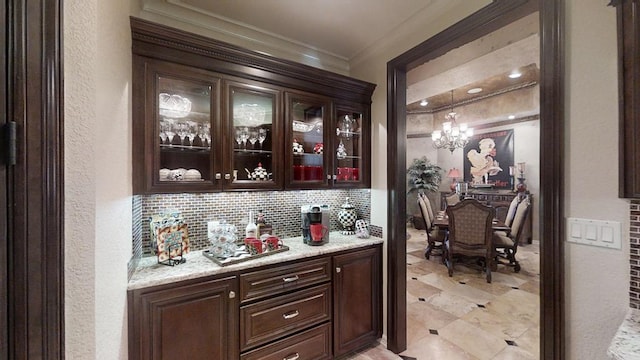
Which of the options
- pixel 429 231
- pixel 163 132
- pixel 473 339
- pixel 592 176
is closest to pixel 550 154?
pixel 592 176

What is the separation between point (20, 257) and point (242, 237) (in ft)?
4.82

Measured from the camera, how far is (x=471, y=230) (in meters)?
3.60

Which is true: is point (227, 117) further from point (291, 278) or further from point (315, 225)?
point (291, 278)

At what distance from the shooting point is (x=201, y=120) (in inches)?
71.1

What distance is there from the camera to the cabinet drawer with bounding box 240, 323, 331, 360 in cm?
168

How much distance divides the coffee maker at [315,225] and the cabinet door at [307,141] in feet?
0.74

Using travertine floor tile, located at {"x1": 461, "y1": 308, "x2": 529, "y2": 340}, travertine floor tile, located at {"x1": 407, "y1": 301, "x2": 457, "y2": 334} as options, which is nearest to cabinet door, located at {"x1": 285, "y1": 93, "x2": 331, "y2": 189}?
travertine floor tile, located at {"x1": 407, "y1": 301, "x2": 457, "y2": 334}

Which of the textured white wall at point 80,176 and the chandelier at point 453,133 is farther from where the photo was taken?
the chandelier at point 453,133

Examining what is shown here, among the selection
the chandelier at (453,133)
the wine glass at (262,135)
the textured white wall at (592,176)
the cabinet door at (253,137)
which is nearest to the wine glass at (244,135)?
→ the cabinet door at (253,137)

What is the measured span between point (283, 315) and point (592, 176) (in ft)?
6.48

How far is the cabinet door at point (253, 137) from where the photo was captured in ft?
6.09

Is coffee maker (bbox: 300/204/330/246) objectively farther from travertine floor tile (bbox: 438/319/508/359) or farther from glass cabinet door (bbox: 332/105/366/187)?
travertine floor tile (bbox: 438/319/508/359)

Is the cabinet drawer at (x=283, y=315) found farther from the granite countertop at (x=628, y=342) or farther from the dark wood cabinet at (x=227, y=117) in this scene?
the granite countertop at (x=628, y=342)

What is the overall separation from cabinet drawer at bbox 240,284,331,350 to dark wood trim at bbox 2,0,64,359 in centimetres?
105
